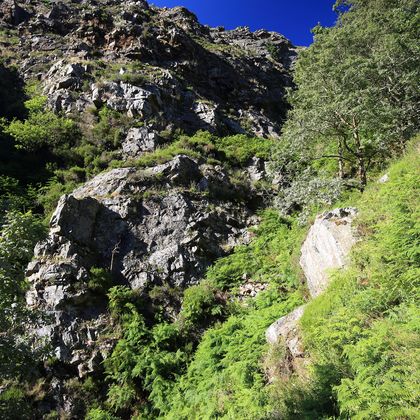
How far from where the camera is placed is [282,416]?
4.83 metres

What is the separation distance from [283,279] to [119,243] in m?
5.92

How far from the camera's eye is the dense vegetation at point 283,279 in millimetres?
4773

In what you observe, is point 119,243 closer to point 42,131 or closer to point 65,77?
point 42,131

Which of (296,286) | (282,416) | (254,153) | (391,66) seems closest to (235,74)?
(254,153)

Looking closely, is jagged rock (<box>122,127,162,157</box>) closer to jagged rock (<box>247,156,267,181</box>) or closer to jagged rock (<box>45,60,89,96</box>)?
jagged rock (<box>247,156,267,181</box>)

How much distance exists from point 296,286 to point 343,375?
5.51m

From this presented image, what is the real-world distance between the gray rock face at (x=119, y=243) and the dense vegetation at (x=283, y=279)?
22.5 inches

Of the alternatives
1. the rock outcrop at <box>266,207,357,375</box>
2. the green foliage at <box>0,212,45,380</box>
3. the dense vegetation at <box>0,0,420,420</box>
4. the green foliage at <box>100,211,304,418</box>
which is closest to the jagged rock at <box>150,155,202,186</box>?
the dense vegetation at <box>0,0,420,420</box>

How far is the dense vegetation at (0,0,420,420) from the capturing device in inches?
188

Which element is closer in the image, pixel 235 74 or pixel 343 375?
pixel 343 375

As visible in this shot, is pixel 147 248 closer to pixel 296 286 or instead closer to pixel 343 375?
pixel 296 286

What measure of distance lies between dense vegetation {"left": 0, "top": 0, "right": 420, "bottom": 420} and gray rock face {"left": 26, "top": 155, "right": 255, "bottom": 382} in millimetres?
572

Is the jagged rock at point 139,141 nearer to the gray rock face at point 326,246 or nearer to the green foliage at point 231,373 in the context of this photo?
the green foliage at point 231,373

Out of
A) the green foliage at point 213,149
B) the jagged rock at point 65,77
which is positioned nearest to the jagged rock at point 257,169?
the green foliage at point 213,149
